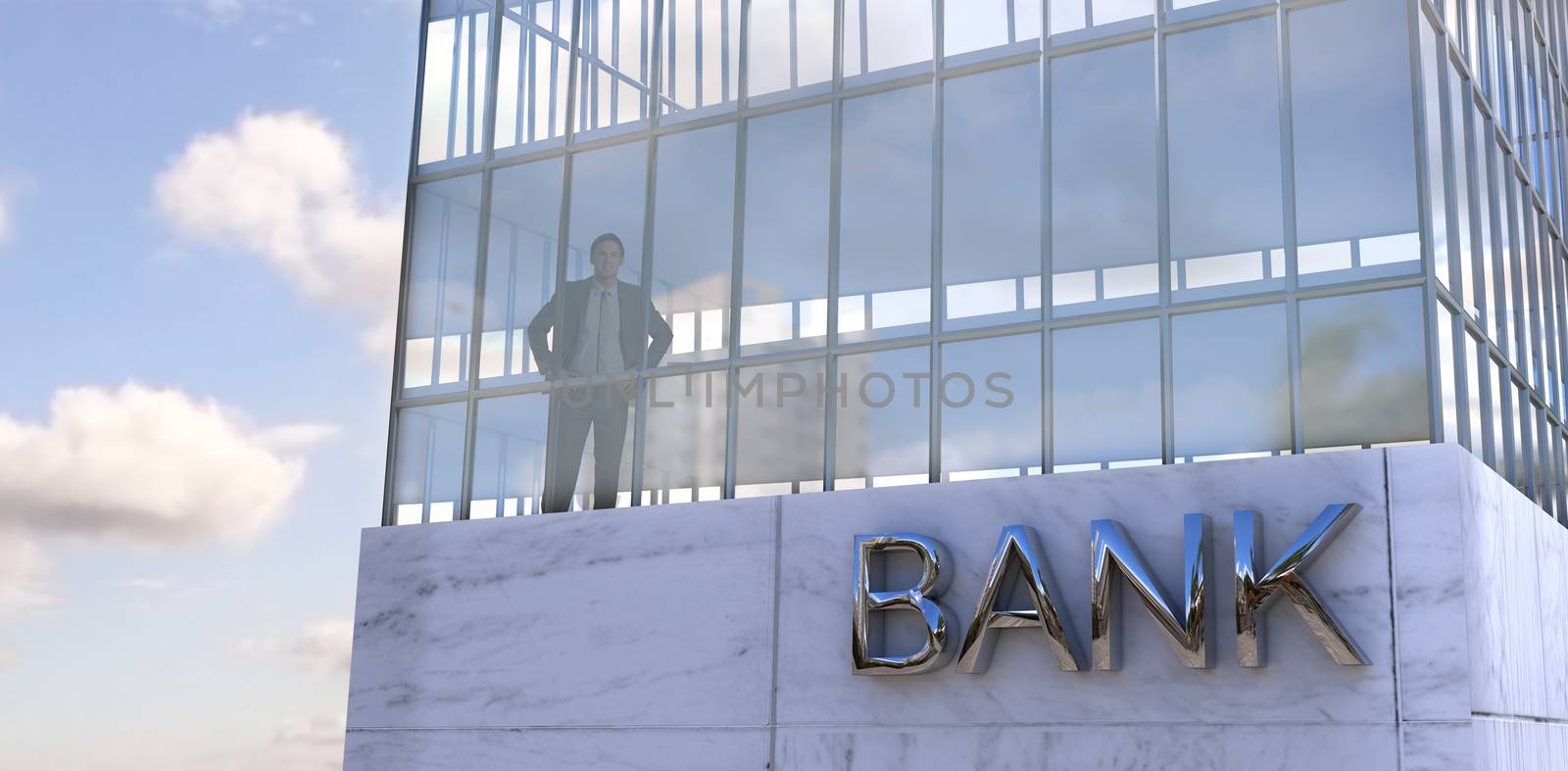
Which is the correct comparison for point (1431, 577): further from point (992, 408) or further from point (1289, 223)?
point (992, 408)

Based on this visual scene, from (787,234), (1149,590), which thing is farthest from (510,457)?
(1149,590)

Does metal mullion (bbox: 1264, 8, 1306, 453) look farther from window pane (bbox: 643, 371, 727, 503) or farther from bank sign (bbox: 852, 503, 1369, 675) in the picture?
window pane (bbox: 643, 371, 727, 503)

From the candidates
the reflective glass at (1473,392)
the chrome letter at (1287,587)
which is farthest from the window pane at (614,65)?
the reflective glass at (1473,392)

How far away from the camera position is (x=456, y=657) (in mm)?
12508

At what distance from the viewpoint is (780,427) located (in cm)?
1183

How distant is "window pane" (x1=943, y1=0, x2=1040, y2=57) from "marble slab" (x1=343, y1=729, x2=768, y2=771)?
5.23m

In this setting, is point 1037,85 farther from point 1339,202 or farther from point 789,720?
point 789,720

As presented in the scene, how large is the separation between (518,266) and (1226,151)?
5.95 m

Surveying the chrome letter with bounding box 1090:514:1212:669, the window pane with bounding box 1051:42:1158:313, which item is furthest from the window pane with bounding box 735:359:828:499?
the chrome letter with bounding box 1090:514:1212:669

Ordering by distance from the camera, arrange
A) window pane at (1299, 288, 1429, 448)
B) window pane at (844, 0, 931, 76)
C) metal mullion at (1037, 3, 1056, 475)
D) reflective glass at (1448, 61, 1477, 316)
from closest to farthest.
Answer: window pane at (1299, 288, 1429, 448), reflective glass at (1448, 61, 1477, 316), metal mullion at (1037, 3, 1056, 475), window pane at (844, 0, 931, 76)

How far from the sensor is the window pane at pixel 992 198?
36.4 feet

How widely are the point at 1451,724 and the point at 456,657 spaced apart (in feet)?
24.2

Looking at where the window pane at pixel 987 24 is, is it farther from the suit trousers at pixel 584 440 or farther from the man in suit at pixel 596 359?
the suit trousers at pixel 584 440

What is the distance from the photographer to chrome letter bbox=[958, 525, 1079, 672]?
388 inches
